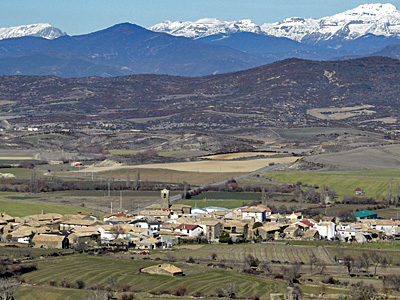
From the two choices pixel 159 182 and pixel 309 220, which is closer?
pixel 309 220

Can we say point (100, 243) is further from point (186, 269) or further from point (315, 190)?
point (315, 190)

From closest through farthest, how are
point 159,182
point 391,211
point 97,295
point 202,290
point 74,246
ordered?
point 97,295 → point 202,290 → point 74,246 → point 391,211 → point 159,182

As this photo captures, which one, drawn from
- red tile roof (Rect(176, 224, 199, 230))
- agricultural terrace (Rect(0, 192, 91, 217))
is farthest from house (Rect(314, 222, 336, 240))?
agricultural terrace (Rect(0, 192, 91, 217))

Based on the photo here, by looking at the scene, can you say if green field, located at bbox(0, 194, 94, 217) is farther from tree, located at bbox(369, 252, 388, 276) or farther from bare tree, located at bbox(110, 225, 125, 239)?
tree, located at bbox(369, 252, 388, 276)

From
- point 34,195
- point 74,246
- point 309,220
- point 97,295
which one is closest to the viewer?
point 97,295

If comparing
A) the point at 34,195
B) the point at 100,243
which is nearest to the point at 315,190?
the point at 34,195

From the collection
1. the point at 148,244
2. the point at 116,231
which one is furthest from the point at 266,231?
the point at 116,231
